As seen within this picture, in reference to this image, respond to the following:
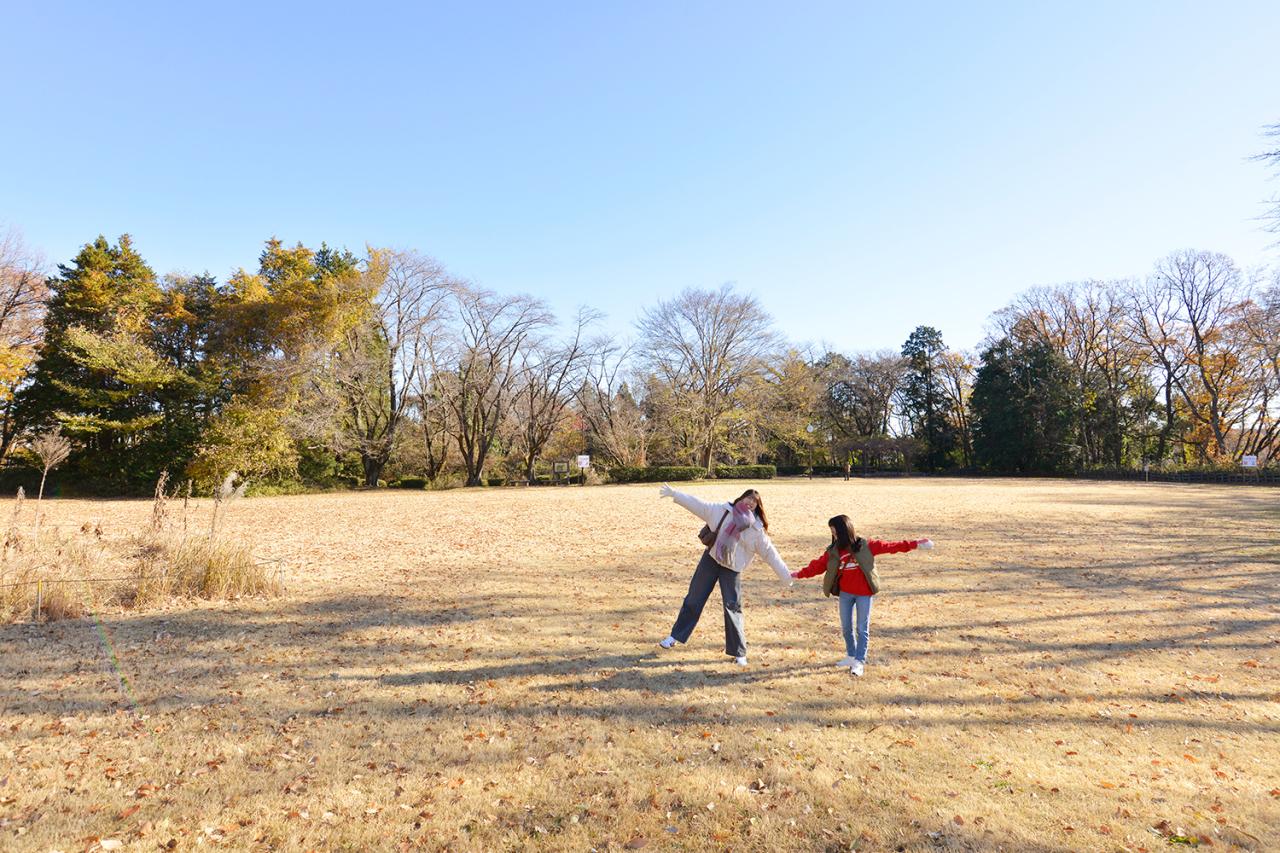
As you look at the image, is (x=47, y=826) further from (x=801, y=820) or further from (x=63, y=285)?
(x=63, y=285)

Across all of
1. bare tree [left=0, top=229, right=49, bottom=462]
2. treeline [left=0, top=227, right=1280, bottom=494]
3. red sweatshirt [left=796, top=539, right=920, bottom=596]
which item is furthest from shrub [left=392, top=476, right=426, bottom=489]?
red sweatshirt [left=796, top=539, right=920, bottom=596]

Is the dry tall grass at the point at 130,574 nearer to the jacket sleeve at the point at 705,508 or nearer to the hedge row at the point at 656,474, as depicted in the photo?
the jacket sleeve at the point at 705,508

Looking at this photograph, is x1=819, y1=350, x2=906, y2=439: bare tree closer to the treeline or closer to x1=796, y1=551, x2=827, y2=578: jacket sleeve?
the treeline

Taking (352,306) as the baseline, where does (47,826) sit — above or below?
below

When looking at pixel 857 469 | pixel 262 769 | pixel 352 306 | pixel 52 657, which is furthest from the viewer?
pixel 857 469

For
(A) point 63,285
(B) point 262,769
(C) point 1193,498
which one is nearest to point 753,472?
(C) point 1193,498

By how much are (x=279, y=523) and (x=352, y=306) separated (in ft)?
53.9

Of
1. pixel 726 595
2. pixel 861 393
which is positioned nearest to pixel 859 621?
pixel 726 595

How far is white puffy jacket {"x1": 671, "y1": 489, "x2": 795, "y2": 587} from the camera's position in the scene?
5410 mm

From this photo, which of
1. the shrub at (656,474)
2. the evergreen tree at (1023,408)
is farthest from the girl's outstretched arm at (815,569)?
the evergreen tree at (1023,408)

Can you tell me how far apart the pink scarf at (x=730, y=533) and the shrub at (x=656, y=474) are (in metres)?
32.2

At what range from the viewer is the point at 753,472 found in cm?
4281

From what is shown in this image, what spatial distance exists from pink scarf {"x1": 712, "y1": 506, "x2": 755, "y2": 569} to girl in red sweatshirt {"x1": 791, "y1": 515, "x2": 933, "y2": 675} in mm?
685

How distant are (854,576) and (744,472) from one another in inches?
1472
